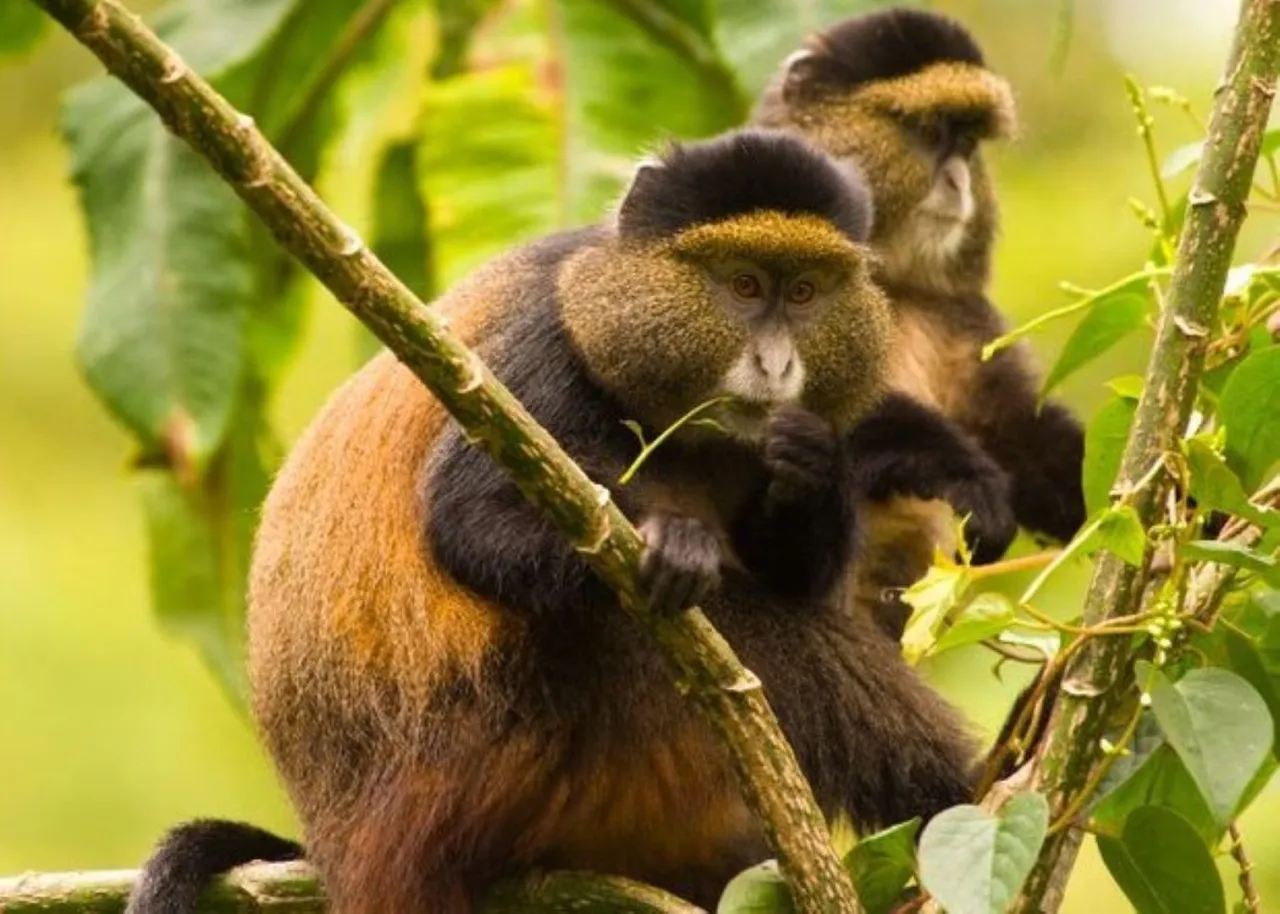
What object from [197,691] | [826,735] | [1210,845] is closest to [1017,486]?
[826,735]

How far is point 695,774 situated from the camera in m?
4.17

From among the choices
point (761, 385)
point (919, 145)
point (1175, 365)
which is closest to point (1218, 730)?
point (1175, 365)

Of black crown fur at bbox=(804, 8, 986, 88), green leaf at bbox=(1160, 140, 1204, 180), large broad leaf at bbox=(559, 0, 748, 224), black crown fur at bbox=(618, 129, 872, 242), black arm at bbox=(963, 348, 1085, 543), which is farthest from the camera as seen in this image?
large broad leaf at bbox=(559, 0, 748, 224)

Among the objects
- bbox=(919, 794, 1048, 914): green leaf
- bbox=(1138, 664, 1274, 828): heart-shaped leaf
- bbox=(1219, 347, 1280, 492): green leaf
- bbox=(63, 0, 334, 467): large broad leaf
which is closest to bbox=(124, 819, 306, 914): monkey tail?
bbox=(919, 794, 1048, 914): green leaf

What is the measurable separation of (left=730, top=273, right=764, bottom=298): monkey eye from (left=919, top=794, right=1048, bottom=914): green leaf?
4.85 ft

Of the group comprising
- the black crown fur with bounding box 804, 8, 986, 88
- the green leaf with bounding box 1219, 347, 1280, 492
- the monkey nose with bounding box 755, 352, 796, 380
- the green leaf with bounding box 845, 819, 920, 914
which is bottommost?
the green leaf with bounding box 845, 819, 920, 914

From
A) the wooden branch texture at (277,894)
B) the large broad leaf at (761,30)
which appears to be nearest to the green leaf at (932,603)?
the wooden branch texture at (277,894)

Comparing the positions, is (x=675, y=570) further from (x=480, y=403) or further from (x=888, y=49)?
(x=888, y=49)

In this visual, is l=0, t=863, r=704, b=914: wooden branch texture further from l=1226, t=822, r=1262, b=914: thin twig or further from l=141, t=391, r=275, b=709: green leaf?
l=141, t=391, r=275, b=709: green leaf

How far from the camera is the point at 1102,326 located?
147 inches

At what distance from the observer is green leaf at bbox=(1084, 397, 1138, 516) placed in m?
3.56

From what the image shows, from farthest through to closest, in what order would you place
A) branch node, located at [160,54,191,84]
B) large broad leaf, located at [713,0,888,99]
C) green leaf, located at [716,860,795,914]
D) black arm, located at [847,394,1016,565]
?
1. large broad leaf, located at [713,0,888,99]
2. black arm, located at [847,394,1016,565]
3. green leaf, located at [716,860,795,914]
4. branch node, located at [160,54,191,84]

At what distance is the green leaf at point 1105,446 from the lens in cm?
356

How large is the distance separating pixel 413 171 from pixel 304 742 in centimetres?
Answer: 352
